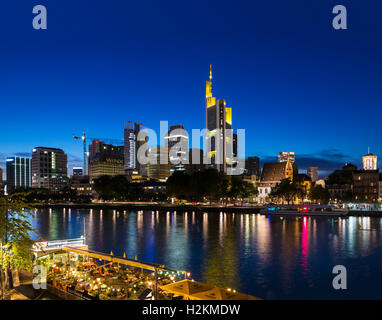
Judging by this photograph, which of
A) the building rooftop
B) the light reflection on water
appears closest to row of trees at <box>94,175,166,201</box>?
the building rooftop

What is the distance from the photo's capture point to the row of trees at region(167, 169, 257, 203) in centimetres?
14250

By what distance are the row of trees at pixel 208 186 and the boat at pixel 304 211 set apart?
25.9 m

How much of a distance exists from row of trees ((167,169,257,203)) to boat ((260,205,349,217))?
25.9 m

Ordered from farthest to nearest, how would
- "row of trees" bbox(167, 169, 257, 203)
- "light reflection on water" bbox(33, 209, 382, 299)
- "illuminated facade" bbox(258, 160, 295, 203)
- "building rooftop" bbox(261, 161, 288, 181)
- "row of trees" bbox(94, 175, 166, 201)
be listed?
"building rooftop" bbox(261, 161, 288, 181), "illuminated facade" bbox(258, 160, 295, 203), "row of trees" bbox(94, 175, 166, 201), "row of trees" bbox(167, 169, 257, 203), "light reflection on water" bbox(33, 209, 382, 299)

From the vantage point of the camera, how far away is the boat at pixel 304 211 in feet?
358

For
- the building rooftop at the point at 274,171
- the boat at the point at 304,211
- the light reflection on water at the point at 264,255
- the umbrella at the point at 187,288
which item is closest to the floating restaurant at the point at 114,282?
the umbrella at the point at 187,288

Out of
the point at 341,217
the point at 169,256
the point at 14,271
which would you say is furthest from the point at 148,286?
the point at 341,217

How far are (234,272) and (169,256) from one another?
1224 cm

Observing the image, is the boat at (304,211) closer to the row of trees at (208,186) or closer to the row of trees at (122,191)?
the row of trees at (208,186)

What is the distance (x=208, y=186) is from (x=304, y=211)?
138ft

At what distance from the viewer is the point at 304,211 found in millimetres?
115062

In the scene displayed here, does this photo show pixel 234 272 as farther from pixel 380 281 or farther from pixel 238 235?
pixel 238 235

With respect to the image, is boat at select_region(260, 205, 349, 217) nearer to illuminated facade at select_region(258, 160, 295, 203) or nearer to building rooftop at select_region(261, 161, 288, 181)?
illuminated facade at select_region(258, 160, 295, 203)

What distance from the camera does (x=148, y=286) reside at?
2092 centimetres
